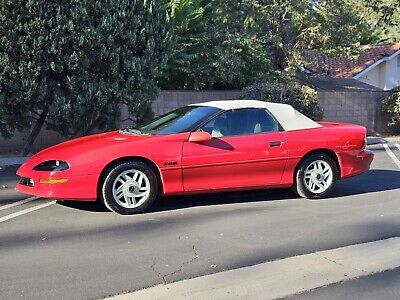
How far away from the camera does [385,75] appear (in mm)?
32000

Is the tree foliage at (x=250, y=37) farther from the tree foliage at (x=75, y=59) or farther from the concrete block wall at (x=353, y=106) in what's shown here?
the tree foliage at (x=75, y=59)

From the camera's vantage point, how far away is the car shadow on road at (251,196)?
7.08m

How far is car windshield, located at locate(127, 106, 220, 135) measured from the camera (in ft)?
22.9

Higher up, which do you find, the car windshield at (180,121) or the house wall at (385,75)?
the house wall at (385,75)

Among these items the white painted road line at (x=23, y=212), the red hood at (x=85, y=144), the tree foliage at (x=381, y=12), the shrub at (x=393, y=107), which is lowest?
the white painted road line at (x=23, y=212)

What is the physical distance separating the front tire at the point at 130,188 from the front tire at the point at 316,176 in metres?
2.09

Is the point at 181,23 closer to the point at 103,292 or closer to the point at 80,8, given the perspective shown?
the point at 80,8

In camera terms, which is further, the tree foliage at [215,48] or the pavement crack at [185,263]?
the tree foliage at [215,48]

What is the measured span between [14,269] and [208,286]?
5.51ft

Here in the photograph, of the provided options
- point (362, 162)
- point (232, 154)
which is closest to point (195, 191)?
point (232, 154)

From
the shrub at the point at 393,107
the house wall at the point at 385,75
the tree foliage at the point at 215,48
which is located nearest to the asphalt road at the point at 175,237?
the tree foliage at the point at 215,48

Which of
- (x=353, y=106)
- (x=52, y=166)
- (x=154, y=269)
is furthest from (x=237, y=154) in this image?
(x=353, y=106)

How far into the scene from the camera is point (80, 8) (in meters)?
11.0

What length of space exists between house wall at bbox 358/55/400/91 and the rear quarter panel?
2513cm
